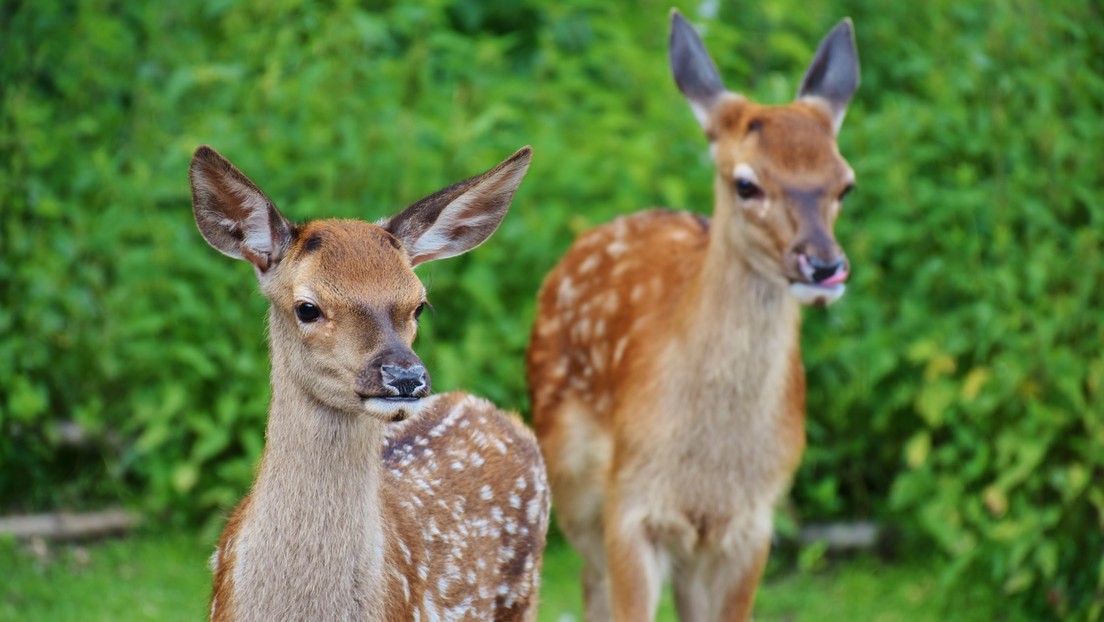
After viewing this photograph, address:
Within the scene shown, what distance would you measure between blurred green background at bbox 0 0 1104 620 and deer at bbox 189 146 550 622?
2.59m

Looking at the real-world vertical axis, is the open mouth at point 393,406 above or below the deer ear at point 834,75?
below

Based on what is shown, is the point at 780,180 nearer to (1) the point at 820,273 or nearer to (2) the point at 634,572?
(1) the point at 820,273

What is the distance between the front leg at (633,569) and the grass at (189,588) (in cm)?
102

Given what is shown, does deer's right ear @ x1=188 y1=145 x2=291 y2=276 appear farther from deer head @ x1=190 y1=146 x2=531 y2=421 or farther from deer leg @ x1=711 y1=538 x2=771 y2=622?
deer leg @ x1=711 y1=538 x2=771 y2=622

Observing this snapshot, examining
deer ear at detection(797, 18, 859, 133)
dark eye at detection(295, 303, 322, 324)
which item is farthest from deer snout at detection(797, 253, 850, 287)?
dark eye at detection(295, 303, 322, 324)

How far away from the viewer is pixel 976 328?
23.6ft

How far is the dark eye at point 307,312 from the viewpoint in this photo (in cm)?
417

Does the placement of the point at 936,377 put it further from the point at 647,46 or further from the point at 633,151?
the point at 647,46

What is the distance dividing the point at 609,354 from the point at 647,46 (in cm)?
271

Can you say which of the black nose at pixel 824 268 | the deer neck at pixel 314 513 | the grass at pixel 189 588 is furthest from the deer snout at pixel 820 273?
the grass at pixel 189 588

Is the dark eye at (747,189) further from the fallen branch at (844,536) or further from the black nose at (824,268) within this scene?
the fallen branch at (844,536)

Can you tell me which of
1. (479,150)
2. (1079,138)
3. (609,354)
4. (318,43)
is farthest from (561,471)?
(1079,138)

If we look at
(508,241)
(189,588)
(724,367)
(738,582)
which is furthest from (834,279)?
(189,588)

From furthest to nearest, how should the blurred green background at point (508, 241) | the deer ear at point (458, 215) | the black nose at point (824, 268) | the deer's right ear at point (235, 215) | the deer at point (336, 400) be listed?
the blurred green background at point (508, 241)
the black nose at point (824, 268)
the deer ear at point (458, 215)
the deer's right ear at point (235, 215)
the deer at point (336, 400)
